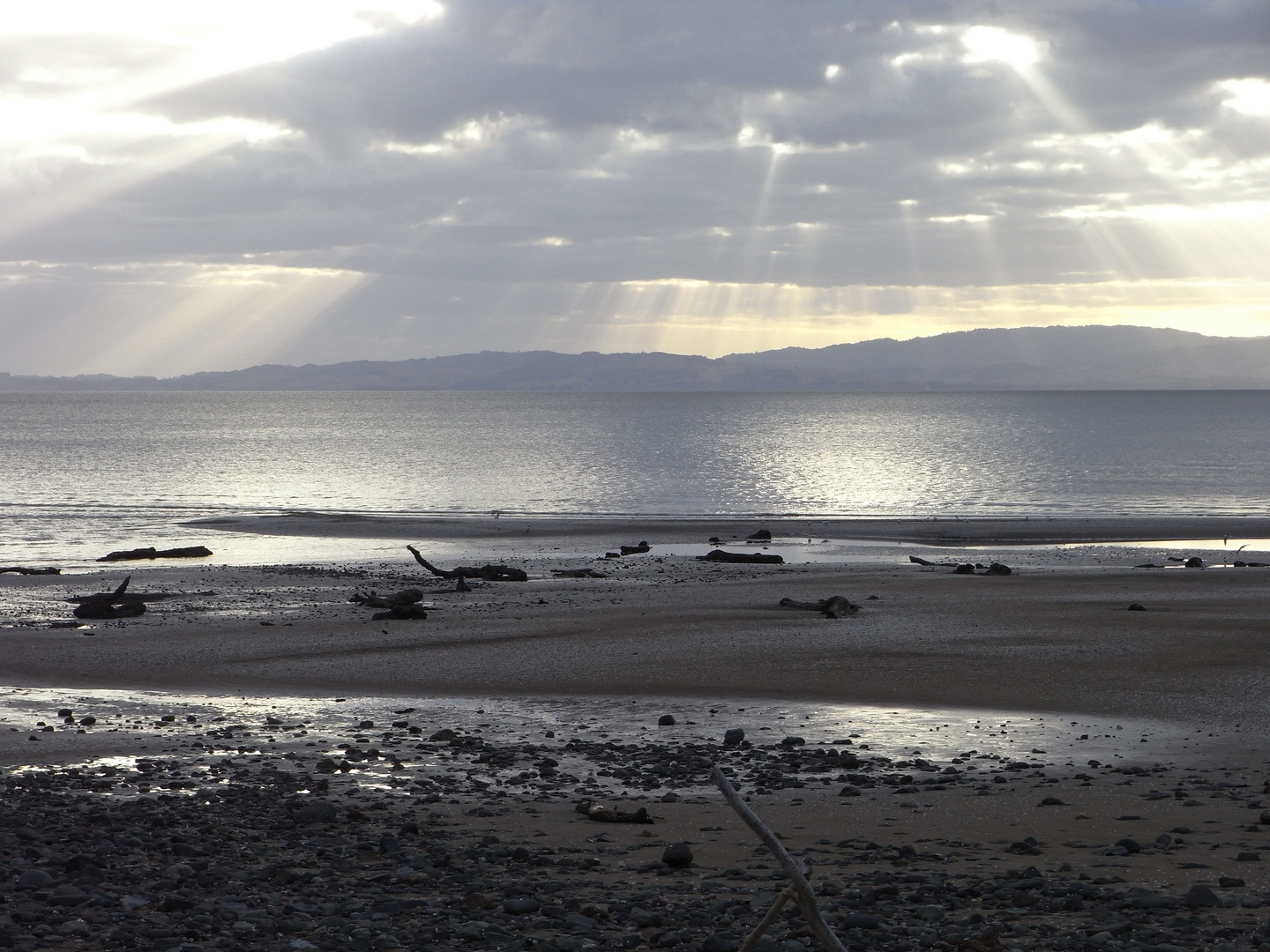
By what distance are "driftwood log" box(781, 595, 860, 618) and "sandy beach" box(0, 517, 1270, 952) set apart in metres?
0.42

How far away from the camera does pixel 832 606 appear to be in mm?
21219

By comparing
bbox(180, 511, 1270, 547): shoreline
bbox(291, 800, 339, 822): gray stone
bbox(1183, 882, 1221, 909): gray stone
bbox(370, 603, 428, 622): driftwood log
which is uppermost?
bbox(1183, 882, 1221, 909): gray stone

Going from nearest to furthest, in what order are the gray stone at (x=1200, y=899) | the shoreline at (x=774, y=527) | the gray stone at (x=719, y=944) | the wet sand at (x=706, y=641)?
the gray stone at (x=719, y=944) → the gray stone at (x=1200, y=899) → the wet sand at (x=706, y=641) → the shoreline at (x=774, y=527)

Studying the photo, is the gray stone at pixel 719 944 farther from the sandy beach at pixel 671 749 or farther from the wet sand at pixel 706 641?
the wet sand at pixel 706 641

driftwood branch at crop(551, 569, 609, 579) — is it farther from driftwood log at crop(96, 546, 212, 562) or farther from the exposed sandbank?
driftwood log at crop(96, 546, 212, 562)

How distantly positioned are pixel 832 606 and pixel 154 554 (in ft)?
65.1

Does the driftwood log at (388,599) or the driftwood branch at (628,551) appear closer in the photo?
the driftwood log at (388,599)

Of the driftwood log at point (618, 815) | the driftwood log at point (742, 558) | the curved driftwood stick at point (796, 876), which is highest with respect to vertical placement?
the curved driftwood stick at point (796, 876)

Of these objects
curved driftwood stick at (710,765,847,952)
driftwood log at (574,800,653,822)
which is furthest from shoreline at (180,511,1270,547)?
curved driftwood stick at (710,765,847,952)

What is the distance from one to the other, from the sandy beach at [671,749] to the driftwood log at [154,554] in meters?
6.71

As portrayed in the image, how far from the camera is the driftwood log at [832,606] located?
21.1 meters

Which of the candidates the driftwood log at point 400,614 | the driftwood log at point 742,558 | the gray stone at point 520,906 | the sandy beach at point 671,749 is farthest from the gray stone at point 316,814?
the driftwood log at point 742,558

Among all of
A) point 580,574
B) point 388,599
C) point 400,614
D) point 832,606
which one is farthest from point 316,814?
point 580,574

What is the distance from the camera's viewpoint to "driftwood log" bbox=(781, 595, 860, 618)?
21.1 metres
